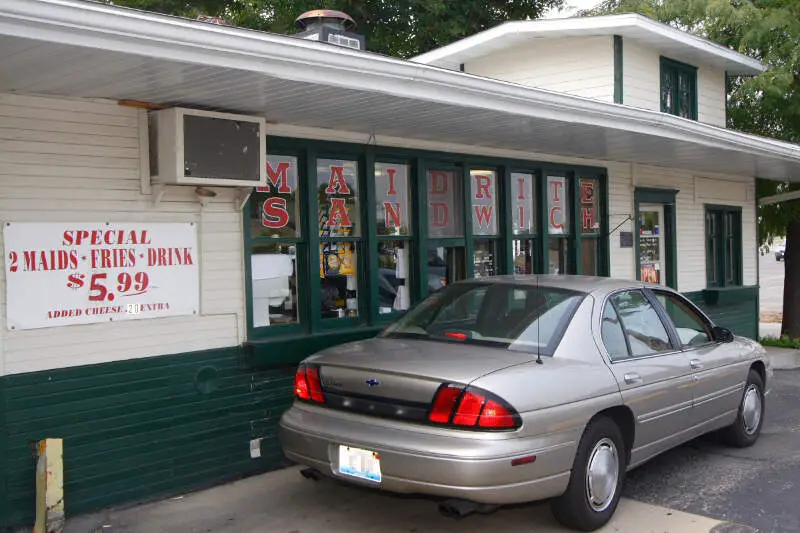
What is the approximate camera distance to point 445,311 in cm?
546

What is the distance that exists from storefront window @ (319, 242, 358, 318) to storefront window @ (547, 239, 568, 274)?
331cm

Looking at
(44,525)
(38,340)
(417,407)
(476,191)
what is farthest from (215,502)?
(476,191)

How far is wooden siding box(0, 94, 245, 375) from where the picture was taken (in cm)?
488

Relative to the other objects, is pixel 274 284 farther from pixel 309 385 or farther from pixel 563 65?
pixel 563 65

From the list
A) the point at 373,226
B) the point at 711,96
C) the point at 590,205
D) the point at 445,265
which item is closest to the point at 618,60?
the point at 590,205

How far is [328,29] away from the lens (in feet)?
22.7

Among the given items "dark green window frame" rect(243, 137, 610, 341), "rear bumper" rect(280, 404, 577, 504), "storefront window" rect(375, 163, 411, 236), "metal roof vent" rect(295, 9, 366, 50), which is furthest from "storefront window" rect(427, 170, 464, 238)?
"rear bumper" rect(280, 404, 577, 504)

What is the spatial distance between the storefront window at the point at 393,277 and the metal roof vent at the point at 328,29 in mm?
1865

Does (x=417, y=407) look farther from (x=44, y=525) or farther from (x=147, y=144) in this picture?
(x=147, y=144)

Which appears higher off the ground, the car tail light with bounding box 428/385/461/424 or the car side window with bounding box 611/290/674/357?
the car side window with bounding box 611/290/674/357

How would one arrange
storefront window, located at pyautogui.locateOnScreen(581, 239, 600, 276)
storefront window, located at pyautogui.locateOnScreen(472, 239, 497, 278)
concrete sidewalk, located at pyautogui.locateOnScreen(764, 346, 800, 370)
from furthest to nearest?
concrete sidewalk, located at pyautogui.locateOnScreen(764, 346, 800, 370) < storefront window, located at pyautogui.locateOnScreen(581, 239, 600, 276) < storefront window, located at pyautogui.locateOnScreen(472, 239, 497, 278)

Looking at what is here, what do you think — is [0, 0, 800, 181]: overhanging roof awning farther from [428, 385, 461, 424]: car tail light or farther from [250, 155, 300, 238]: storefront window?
[428, 385, 461, 424]: car tail light

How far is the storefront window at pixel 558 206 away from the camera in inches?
368

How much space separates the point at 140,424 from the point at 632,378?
11.0 feet
